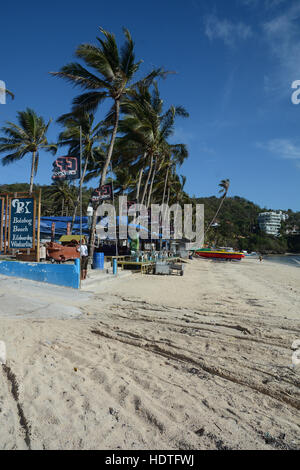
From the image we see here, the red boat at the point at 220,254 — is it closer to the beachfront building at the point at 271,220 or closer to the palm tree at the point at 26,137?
the palm tree at the point at 26,137

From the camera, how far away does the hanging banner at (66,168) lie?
9.80m

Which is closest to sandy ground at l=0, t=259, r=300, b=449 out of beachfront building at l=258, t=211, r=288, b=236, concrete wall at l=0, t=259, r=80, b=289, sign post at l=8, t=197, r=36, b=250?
concrete wall at l=0, t=259, r=80, b=289

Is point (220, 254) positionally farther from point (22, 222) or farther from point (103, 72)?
point (22, 222)

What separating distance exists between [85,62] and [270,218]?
155705mm

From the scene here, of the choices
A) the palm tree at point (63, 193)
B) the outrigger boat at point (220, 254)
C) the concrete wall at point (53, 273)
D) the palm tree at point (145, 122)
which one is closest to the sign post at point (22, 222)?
the concrete wall at point (53, 273)

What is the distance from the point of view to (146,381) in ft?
10.2

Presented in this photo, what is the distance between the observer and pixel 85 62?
13914 millimetres

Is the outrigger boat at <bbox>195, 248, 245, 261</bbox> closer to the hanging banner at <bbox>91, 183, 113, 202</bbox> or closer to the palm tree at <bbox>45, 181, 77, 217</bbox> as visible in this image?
the palm tree at <bbox>45, 181, 77, 217</bbox>

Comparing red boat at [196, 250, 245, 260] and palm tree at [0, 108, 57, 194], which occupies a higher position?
palm tree at [0, 108, 57, 194]

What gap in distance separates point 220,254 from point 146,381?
117ft

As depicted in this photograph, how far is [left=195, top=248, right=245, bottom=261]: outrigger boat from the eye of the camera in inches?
1439

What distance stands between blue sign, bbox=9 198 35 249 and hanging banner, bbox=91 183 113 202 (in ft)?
11.4

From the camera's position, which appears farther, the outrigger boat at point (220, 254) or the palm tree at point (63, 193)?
the outrigger boat at point (220, 254)
